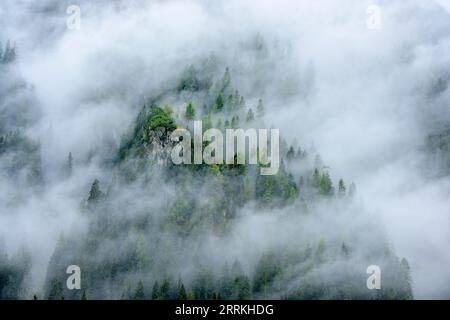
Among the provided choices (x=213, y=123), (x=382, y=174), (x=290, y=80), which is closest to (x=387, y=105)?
(x=382, y=174)

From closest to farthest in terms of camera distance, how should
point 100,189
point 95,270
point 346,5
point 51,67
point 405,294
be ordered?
point 405,294, point 95,270, point 100,189, point 346,5, point 51,67

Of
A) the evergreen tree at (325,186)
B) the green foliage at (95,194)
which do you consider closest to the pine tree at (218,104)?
the evergreen tree at (325,186)

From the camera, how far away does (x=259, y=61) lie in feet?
208

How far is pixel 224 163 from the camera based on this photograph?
157 ft

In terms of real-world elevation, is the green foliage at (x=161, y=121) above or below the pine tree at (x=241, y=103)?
below

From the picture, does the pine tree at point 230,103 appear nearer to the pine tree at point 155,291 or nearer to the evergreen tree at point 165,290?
the evergreen tree at point 165,290

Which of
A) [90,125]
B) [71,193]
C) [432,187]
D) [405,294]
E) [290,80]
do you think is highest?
[290,80]

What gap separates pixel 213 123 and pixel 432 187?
85.4 feet

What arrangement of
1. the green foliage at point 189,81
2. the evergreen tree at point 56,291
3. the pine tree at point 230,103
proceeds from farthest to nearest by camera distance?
the green foliage at point 189,81, the pine tree at point 230,103, the evergreen tree at point 56,291

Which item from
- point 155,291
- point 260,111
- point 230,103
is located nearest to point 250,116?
point 260,111

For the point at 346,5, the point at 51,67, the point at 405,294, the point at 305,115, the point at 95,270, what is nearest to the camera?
the point at 405,294

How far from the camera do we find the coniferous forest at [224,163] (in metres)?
43.5

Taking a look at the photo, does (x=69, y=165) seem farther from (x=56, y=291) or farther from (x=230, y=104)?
(x=56, y=291)

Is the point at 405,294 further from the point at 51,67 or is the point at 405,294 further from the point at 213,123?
the point at 51,67
